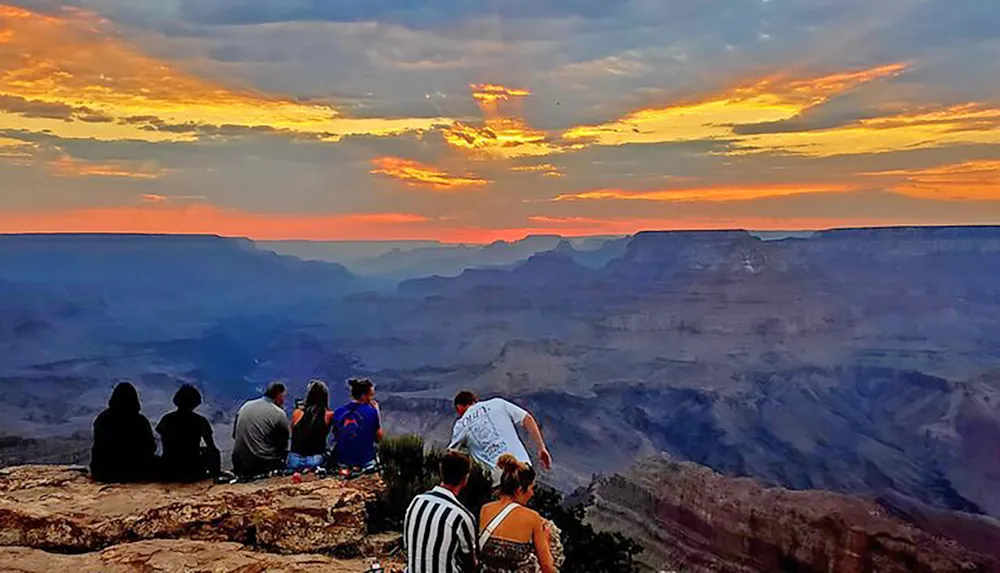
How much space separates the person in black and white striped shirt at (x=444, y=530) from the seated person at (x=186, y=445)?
4291 mm

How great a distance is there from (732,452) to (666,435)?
501 cm

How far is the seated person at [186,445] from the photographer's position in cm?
902

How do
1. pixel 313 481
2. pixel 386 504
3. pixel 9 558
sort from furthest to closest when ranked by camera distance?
pixel 313 481 → pixel 386 504 → pixel 9 558

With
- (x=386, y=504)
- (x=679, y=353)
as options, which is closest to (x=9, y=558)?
(x=386, y=504)

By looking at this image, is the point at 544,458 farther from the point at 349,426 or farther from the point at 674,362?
the point at 674,362

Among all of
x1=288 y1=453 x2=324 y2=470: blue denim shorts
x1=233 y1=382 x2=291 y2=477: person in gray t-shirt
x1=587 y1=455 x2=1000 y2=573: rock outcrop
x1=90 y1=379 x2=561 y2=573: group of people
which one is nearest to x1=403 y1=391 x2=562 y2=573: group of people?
x1=90 y1=379 x2=561 y2=573: group of people

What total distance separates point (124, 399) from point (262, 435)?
4.24 feet

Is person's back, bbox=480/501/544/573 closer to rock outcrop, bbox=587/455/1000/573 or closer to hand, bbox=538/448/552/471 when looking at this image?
hand, bbox=538/448/552/471

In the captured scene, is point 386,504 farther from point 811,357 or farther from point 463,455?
point 811,357

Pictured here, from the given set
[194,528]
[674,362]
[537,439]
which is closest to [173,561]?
[194,528]

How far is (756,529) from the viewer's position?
34.3 metres

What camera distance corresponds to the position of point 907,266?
309ft

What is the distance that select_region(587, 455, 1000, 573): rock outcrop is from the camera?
30375 millimetres

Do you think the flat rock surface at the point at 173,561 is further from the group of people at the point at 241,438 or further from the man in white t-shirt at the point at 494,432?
the group of people at the point at 241,438
